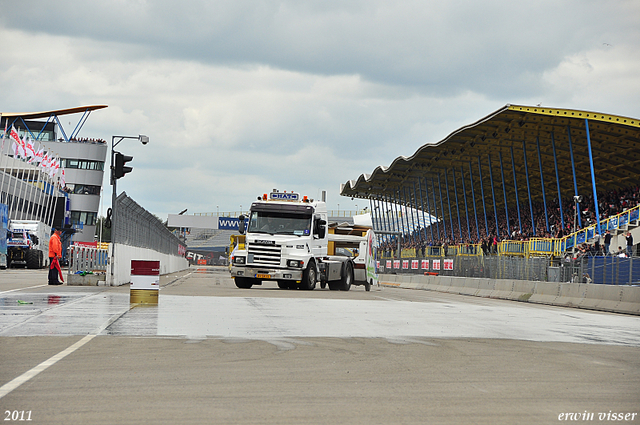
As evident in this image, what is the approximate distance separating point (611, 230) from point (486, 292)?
964cm

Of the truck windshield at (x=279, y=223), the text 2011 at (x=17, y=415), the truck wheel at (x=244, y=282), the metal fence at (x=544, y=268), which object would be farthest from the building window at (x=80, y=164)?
the text 2011 at (x=17, y=415)

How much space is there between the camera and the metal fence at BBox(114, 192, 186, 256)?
2614cm

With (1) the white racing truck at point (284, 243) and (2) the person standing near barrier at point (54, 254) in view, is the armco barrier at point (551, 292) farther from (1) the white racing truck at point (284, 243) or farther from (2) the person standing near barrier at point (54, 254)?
(2) the person standing near barrier at point (54, 254)

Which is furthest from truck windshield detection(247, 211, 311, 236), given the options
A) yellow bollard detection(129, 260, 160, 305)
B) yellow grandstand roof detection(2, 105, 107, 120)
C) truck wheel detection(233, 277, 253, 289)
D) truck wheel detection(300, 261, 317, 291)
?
yellow grandstand roof detection(2, 105, 107, 120)

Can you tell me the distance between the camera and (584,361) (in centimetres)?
934

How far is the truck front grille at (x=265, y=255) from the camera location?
2758 centimetres

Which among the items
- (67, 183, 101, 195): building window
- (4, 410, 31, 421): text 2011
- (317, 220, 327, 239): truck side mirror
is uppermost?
(67, 183, 101, 195): building window

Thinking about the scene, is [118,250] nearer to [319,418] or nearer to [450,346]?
[450,346]

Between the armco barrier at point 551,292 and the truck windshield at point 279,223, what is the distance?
8.79 m

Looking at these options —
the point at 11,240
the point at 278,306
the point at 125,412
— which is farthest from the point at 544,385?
the point at 11,240

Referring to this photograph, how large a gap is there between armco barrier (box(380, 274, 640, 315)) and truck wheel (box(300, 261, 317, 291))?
8126 mm

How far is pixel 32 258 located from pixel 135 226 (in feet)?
75.7

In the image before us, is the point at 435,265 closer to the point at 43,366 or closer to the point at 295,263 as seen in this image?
the point at 295,263

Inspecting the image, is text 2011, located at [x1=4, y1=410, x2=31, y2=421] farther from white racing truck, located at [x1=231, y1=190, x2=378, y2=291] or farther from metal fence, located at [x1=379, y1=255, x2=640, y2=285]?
metal fence, located at [x1=379, y1=255, x2=640, y2=285]
